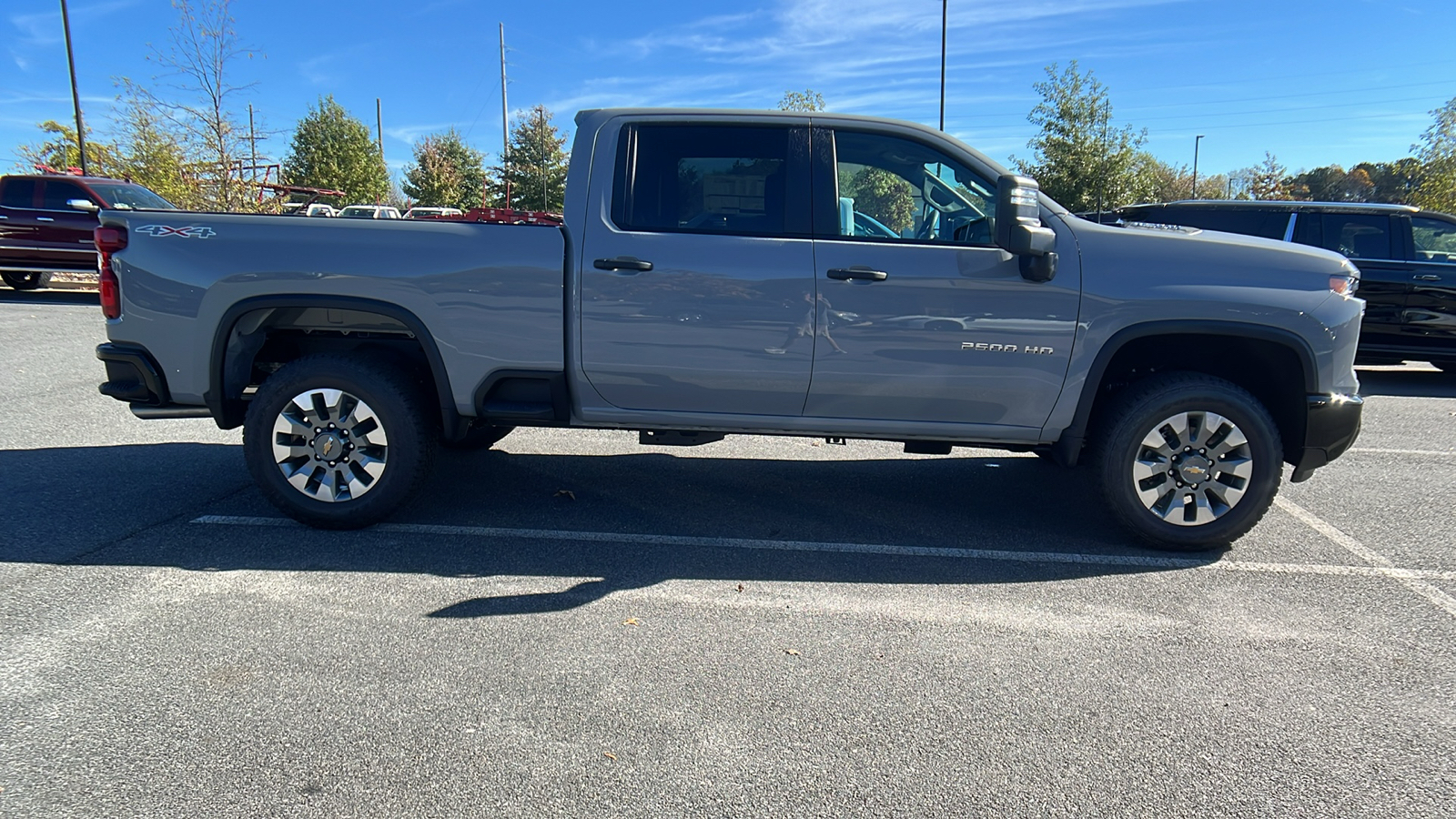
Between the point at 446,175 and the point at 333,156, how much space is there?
649 cm

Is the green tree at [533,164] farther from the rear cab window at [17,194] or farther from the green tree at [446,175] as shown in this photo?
the rear cab window at [17,194]

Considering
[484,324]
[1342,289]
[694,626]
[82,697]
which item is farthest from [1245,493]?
[82,697]

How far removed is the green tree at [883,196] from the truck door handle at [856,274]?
0.98ft

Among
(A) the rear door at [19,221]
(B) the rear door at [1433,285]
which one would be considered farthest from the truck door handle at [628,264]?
(A) the rear door at [19,221]

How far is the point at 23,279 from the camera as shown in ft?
54.8

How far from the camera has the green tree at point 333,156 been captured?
44.6 metres

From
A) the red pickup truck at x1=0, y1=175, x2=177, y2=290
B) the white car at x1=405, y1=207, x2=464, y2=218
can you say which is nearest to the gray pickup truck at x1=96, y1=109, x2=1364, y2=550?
the white car at x1=405, y1=207, x2=464, y2=218

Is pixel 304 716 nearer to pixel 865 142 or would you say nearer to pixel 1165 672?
pixel 1165 672

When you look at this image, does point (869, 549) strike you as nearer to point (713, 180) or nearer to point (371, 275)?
point (713, 180)

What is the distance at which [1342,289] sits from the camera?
4395 mm

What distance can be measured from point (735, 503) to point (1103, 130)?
2698 centimetres

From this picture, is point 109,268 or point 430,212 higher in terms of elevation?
point 430,212

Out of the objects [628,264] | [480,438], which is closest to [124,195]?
[480,438]

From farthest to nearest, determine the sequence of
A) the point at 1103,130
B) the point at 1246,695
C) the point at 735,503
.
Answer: the point at 1103,130 < the point at 735,503 < the point at 1246,695
